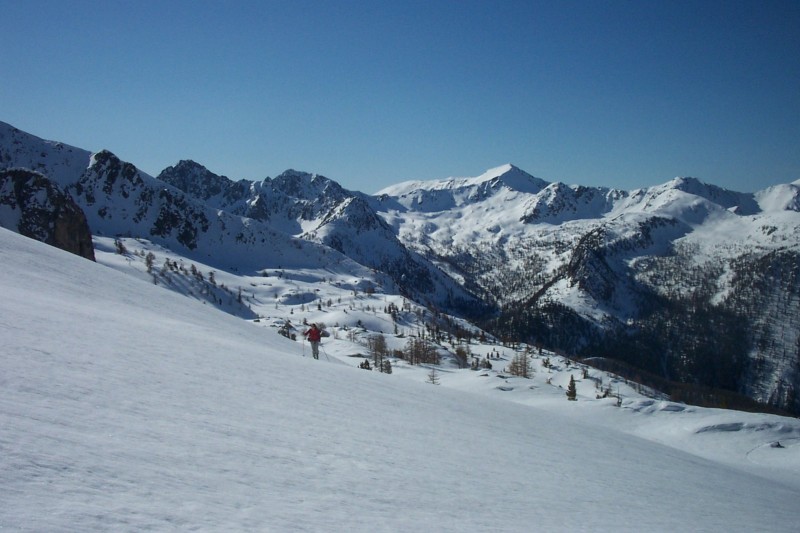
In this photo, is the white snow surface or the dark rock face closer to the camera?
the white snow surface

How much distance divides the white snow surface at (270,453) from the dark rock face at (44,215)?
8412 centimetres

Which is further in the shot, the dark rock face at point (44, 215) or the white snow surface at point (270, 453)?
the dark rock face at point (44, 215)

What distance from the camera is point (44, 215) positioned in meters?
94.2

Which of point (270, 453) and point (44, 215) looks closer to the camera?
point (270, 453)

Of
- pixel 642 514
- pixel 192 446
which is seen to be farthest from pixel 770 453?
pixel 192 446

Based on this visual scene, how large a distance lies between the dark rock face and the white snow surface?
3312 inches

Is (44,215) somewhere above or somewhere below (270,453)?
above

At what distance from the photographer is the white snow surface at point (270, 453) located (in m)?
5.05

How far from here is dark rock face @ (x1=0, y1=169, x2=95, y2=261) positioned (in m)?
90.4

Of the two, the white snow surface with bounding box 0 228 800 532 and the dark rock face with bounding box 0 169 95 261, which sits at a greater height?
the dark rock face with bounding box 0 169 95 261

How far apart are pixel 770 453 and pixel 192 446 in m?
41.4

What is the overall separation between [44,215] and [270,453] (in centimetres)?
11093

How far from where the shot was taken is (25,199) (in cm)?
10044

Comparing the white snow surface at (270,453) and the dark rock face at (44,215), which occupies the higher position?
the dark rock face at (44,215)
